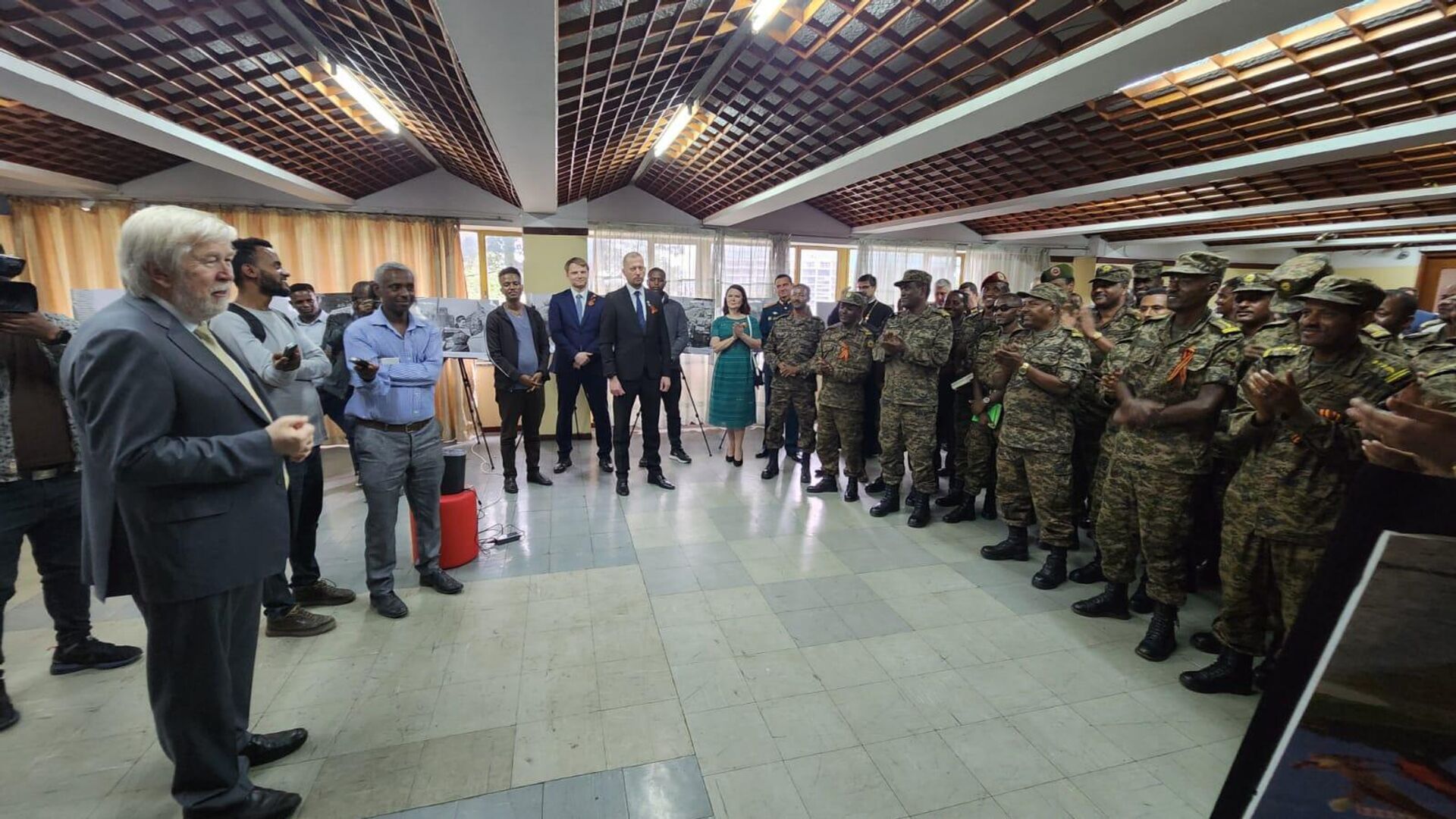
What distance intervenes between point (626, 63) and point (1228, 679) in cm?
391

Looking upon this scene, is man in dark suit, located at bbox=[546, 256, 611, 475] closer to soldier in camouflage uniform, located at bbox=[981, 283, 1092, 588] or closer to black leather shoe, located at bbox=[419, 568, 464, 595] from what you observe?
black leather shoe, located at bbox=[419, 568, 464, 595]

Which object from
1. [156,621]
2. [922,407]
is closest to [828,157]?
[922,407]

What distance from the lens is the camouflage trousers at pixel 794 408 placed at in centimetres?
479

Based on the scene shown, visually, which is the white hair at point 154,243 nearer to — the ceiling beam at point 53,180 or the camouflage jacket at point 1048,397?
the camouflage jacket at point 1048,397

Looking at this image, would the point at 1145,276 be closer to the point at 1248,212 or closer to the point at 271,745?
the point at 1248,212

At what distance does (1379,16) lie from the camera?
8.68 ft

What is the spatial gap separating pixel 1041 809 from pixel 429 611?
2.56 m

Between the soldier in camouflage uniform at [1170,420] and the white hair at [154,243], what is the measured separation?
317 centimetres

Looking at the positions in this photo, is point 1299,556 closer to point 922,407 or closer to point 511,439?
Result: point 922,407

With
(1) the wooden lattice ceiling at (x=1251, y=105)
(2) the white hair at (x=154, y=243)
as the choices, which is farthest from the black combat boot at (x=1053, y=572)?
(2) the white hair at (x=154, y=243)

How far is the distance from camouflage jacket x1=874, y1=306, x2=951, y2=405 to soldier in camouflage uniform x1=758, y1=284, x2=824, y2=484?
747 millimetres

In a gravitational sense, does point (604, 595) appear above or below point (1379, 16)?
below

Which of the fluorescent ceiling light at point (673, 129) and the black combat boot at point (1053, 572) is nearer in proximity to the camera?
the black combat boot at point (1053, 572)

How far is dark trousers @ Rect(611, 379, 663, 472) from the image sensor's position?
444cm
